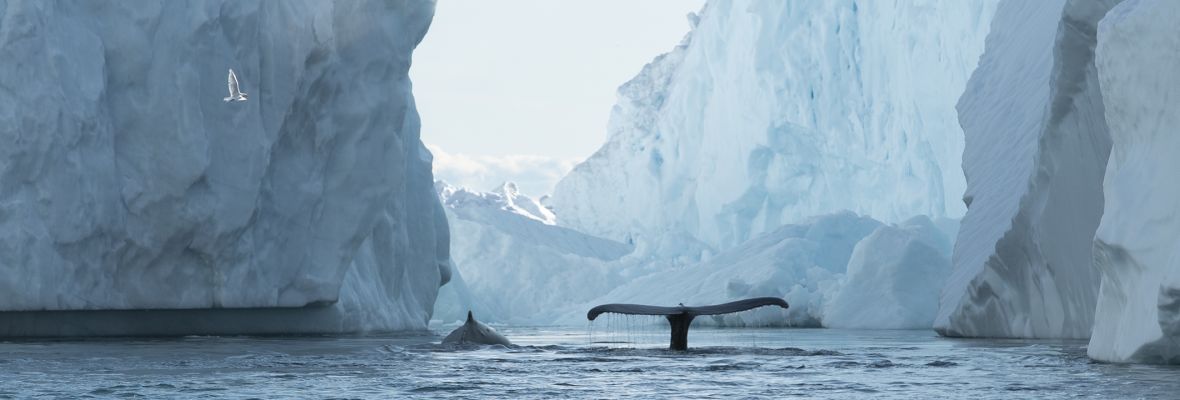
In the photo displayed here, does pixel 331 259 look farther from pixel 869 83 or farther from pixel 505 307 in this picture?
pixel 505 307

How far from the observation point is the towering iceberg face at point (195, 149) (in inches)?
1080

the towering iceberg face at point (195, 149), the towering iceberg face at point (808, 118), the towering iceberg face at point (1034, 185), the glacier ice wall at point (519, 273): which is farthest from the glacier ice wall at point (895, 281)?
the glacier ice wall at point (519, 273)

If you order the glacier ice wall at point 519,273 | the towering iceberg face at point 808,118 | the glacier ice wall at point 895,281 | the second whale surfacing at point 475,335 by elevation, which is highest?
the towering iceberg face at point 808,118

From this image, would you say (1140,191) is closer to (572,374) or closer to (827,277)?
(572,374)

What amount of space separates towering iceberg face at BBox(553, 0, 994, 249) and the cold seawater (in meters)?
42.5

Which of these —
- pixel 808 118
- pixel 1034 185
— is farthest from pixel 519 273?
pixel 1034 185

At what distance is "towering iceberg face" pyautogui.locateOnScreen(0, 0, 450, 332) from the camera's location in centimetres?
2744

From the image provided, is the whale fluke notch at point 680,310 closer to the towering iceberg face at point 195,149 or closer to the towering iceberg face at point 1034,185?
the towering iceberg face at point 1034,185

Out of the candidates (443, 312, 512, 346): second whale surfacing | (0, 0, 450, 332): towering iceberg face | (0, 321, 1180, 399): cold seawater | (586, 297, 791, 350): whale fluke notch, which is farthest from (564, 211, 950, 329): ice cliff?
(586, 297, 791, 350): whale fluke notch

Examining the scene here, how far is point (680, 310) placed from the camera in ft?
71.4

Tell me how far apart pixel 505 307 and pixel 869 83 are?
77.1 ft

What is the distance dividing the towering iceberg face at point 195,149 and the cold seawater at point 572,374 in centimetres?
575

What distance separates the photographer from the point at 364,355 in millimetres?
20422

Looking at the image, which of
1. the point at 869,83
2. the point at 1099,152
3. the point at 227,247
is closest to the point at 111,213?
the point at 227,247
